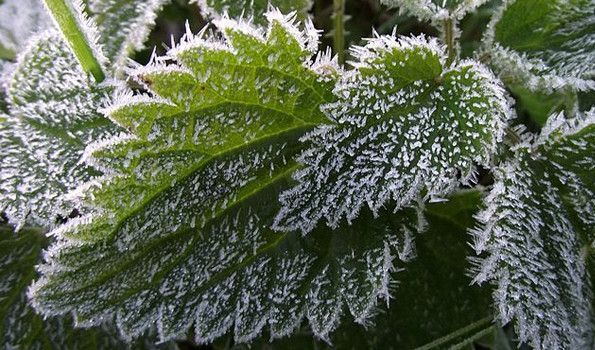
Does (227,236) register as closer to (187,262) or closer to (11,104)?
(187,262)

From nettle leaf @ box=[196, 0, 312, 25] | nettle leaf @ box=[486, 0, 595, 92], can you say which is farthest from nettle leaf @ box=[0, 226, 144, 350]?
A: nettle leaf @ box=[486, 0, 595, 92]

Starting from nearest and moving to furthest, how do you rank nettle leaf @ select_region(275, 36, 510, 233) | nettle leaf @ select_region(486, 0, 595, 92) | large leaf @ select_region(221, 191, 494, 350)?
1. nettle leaf @ select_region(275, 36, 510, 233)
2. nettle leaf @ select_region(486, 0, 595, 92)
3. large leaf @ select_region(221, 191, 494, 350)

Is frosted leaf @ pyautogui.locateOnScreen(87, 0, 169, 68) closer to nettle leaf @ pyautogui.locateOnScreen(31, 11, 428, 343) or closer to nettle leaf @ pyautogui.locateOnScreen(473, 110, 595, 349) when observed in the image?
nettle leaf @ pyautogui.locateOnScreen(31, 11, 428, 343)

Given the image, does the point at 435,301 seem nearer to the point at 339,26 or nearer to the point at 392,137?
the point at 392,137

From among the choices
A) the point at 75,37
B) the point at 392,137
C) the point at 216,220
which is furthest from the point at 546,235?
the point at 75,37

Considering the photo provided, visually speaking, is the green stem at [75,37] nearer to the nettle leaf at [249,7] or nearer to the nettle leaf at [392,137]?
the nettle leaf at [249,7]

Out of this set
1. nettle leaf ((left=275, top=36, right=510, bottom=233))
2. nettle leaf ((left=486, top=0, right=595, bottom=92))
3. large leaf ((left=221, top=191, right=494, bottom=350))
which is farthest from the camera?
large leaf ((left=221, top=191, right=494, bottom=350))

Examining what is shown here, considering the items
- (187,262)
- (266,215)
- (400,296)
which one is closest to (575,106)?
(400,296)
